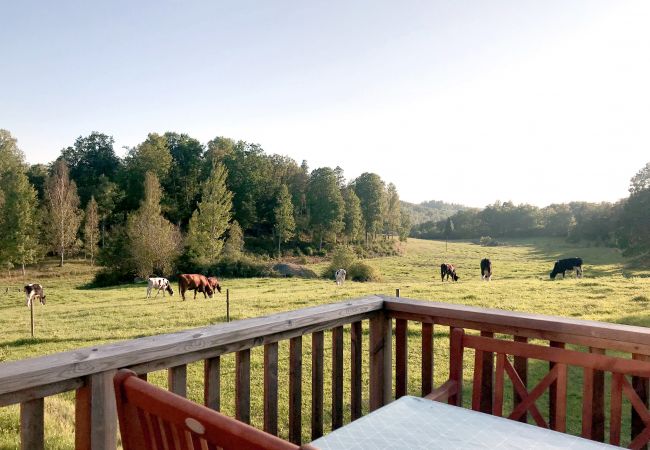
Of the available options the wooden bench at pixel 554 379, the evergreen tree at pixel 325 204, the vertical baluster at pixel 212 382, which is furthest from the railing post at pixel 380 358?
the evergreen tree at pixel 325 204

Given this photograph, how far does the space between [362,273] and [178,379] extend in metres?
26.8

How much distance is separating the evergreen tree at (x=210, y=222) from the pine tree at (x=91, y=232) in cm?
824

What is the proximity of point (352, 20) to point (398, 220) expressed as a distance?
159 ft

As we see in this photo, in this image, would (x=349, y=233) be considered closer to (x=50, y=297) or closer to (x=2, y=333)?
(x=50, y=297)

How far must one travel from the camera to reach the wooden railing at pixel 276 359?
1.32m

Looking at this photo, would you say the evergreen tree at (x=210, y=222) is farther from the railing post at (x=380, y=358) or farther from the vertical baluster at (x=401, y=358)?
the vertical baluster at (x=401, y=358)

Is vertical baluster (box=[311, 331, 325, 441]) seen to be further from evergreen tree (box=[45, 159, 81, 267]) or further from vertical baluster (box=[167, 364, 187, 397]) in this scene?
evergreen tree (box=[45, 159, 81, 267])

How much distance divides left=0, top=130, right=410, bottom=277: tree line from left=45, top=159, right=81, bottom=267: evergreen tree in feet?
0.28

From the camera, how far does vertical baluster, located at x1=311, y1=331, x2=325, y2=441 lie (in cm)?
226

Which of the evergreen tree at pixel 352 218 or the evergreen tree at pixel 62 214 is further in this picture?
the evergreen tree at pixel 352 218

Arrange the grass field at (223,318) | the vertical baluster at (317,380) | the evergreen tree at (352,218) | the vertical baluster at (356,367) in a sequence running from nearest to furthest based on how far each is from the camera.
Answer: the vertical baluster at (317,380) → the vertical baluster at (356,367) → the grass field at (223,318) → the evergreen tree at (352,218)

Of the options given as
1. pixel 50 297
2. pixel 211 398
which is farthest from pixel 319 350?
pixel 50 297

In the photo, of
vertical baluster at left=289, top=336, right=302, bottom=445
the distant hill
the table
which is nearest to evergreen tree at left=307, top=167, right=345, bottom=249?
vertical baluster at left=289, top=336, right=302, bottom=445

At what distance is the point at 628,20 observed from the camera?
681cm
